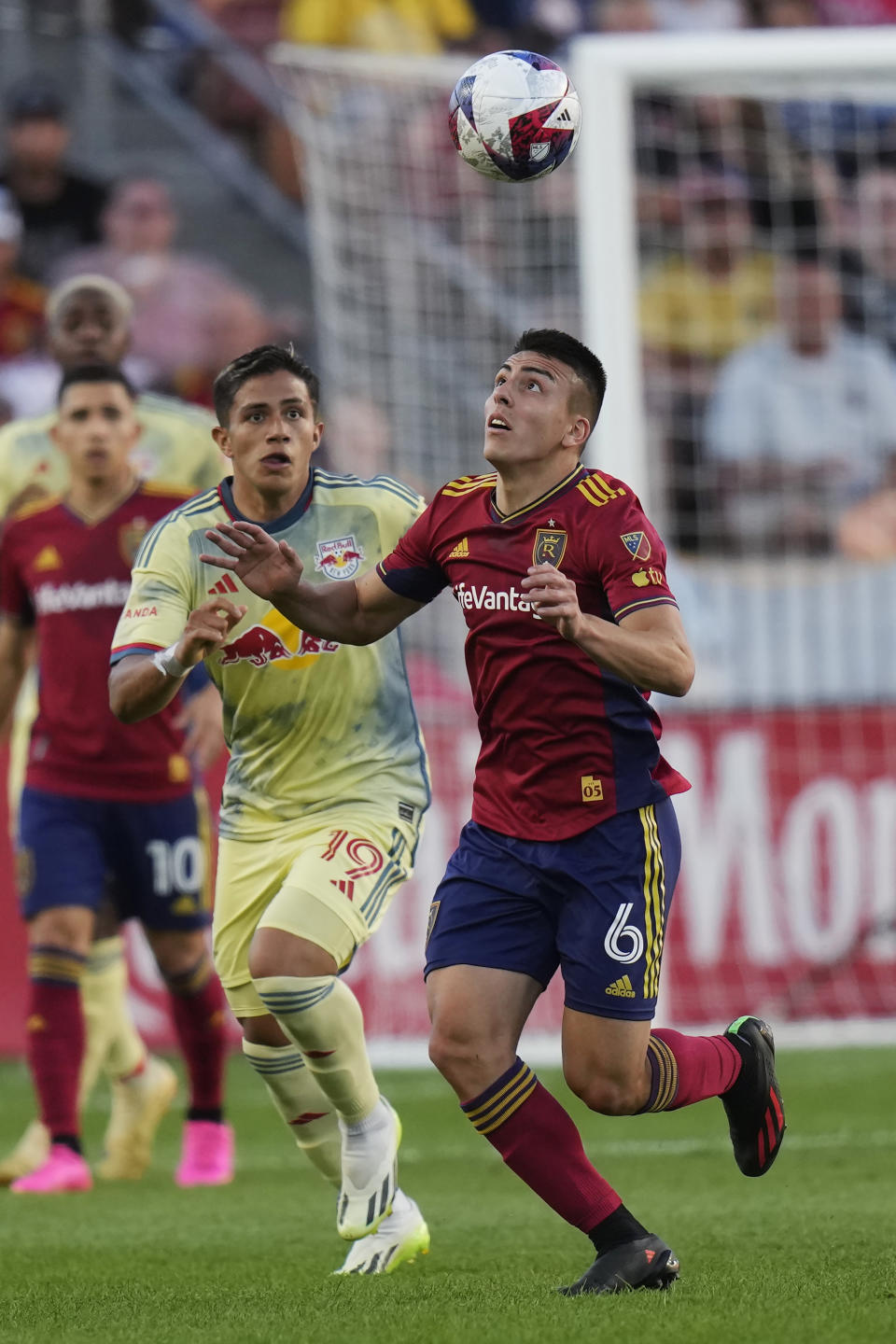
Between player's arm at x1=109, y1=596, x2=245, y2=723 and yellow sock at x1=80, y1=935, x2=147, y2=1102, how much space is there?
274 centimetres

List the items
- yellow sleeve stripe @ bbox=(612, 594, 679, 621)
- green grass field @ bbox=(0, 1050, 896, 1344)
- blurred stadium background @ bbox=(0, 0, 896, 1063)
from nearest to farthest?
1. green grass field @ bbox=(0, 1050, 896, 1344)
2. yellow sleeve stripe @ bbox=(612, 594, 679, 621)
3. blurred stadium background @ bbox=(0, 0, 896, 1063)

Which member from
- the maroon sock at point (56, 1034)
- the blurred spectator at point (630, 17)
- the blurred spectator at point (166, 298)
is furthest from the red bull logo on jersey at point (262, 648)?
the blurred spectator at point (630, 17)

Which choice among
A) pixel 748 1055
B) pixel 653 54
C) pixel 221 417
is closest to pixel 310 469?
pixel 221 417

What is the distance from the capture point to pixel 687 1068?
16.5 ft

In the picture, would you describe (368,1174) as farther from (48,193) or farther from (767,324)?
(48,193)

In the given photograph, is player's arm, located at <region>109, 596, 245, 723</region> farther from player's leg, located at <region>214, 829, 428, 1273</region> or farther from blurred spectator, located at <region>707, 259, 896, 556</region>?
blurred spectator, located at <region>707, 259, 896, 556</region>

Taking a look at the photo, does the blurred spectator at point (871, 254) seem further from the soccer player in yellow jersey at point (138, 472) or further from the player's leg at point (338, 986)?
the player's leg at point (338, 986)

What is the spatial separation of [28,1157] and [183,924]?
99 centimetres

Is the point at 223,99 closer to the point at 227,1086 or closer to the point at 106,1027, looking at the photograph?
the point at 227,1086

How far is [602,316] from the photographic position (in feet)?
32.1

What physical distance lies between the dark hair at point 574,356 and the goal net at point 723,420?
534cm

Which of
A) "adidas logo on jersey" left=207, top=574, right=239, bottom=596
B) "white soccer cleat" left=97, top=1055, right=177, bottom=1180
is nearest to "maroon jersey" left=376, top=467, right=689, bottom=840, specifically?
"adidas logo on jersey" left=207, top=574, right=239, bottom=596

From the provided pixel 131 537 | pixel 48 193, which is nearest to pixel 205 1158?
pixel 131 537

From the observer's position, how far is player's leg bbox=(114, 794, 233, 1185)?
7672 millimetres
